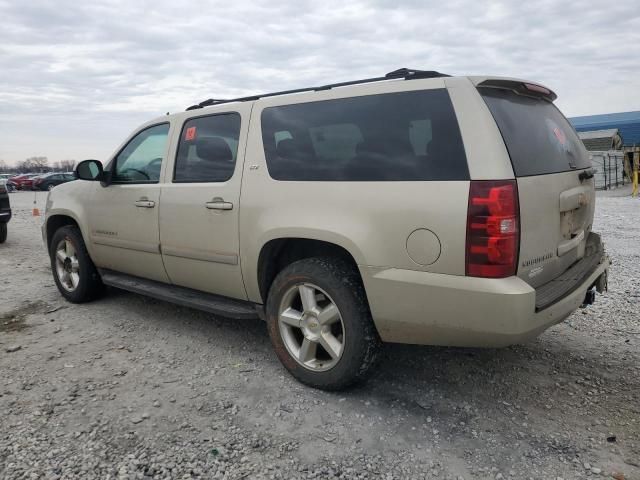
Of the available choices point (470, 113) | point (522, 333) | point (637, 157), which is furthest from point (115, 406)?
point (637, 157)

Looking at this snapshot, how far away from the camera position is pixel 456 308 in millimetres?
2508

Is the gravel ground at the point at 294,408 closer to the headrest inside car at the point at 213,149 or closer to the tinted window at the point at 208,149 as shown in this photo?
the tinted window at the point at 208,149

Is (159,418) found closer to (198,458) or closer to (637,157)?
(198,458)

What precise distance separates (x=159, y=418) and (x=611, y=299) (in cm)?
426

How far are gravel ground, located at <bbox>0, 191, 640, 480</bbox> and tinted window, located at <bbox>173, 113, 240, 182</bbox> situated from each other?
1348 mm

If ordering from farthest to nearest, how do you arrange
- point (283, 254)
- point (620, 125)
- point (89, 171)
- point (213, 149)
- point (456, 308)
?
1. point (620, 125)
2. point (89, 171)
3. point (213, 149)
4. point (283, 254)
5. point (456, 308)

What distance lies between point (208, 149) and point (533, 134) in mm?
2251

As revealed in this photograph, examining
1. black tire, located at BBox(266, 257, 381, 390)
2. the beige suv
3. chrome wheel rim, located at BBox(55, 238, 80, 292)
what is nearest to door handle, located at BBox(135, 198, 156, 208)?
the beige suv

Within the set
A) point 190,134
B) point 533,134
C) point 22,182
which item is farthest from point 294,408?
point 22,182

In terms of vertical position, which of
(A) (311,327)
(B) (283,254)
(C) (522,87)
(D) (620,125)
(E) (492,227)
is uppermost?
(D) (620,125)

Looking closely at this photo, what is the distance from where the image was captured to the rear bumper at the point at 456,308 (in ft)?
7.91

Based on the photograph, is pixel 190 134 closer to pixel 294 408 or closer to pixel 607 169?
pixel 294 408

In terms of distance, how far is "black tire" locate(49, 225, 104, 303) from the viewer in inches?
192

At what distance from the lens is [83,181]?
16.0ft
